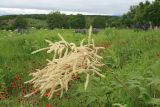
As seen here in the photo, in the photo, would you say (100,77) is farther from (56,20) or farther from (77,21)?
(77,21)

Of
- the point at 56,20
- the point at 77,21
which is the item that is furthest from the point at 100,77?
the point at 77,21

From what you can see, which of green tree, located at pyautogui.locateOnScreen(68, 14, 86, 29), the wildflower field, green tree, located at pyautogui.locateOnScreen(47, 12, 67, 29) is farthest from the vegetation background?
green tree, located at pyautogui.locateOnScreen(68, 14, 86, 29)

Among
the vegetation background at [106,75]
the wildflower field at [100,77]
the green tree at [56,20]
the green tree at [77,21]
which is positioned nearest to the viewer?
the vegetation background at [106,75]

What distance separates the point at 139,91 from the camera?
5219 mm

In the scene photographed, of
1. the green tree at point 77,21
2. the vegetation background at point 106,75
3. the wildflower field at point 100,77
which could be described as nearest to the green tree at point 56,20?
the green tree at point 77,21

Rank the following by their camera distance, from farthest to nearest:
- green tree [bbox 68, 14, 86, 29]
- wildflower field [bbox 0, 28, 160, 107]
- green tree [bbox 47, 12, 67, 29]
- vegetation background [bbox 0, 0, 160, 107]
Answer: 1. green tree [bbox 68, 14, 86, 29]
2. green tree [bbox 47, 12, 67, 29]
3. wildflower field [bbox 0, 28, 160, 107]
4. vegetation background [bbox 0, 0, 160, 107]

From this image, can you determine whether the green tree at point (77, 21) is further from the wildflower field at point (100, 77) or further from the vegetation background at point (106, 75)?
the wildflower field at point (100, 77)

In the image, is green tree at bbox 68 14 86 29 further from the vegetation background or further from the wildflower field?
the wildflower field

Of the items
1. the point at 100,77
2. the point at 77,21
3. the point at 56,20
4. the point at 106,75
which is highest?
the point at 100,77

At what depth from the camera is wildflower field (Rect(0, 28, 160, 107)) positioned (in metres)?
5.39

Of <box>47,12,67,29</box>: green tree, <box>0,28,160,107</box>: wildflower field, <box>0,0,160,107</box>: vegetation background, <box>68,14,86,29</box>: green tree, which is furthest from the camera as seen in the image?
<box>68,14,86,29</box>: green tree

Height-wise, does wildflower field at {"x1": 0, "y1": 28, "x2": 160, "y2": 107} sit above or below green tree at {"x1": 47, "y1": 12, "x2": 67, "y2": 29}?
above

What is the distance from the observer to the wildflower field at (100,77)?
17.7 ft

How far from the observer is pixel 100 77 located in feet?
24.7
